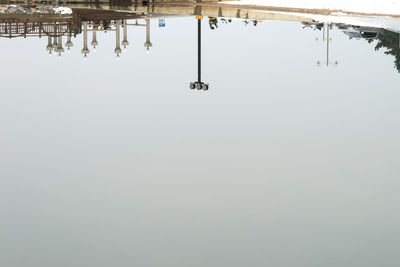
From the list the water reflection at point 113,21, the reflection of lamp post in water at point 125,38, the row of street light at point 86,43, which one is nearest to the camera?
the water reflection at point 113,21

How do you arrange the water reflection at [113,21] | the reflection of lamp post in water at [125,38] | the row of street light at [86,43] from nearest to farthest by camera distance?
1. the water reflection at [113,21]
2. the row of street light at [86,43]
3. the reflection of lamp post in water at [125,38]

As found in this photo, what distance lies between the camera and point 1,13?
41906 mm

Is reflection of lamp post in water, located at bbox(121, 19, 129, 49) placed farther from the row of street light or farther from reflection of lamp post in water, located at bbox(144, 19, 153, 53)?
reflection of lamp post in water, located at bbox(144, 19, 153, 53)

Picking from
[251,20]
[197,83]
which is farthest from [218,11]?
[197,83]

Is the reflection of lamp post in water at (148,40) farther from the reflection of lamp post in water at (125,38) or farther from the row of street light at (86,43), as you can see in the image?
the reflection of lamp post in water at (125,38)

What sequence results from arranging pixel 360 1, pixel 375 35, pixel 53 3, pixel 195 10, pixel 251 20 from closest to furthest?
pixel 375 35 < pixel 251 20 < pixel 360 1 < pixel 195 10 < pixel 53 3

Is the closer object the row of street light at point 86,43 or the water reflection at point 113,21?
the water reflection at point 113,21

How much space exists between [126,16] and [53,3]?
4287 millimetres

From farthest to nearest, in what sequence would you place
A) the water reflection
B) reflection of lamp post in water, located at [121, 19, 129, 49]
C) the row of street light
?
reflection of lamp post in water, located at [121, 19, 129, 49] < the row of street light < the water reflection

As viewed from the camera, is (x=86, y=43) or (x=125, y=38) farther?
(x=125, y=38)

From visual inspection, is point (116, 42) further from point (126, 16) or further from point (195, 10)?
point (195, 10)

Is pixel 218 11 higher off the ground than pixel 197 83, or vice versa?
pixel 218 11

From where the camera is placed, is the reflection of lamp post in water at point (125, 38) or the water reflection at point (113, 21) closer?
→ the water reflection at point (113, 21)

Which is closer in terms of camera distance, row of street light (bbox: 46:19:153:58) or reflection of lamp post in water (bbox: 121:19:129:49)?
row of street light (bbox: 46:19:153:58)
